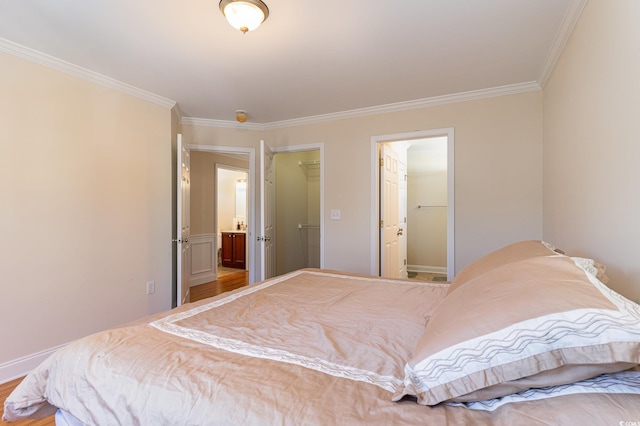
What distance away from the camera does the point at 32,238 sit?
2371mm

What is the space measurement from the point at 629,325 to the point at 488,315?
25cm

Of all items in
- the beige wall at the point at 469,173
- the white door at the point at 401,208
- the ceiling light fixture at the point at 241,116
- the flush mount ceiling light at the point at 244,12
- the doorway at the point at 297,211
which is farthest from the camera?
the doorway at the point at 297,211

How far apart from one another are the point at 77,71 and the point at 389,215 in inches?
137

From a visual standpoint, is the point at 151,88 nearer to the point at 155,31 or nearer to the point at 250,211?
the point at 155,31

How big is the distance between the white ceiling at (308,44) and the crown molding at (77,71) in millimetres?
21

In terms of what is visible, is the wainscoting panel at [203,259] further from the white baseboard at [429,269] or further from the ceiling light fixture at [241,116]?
the white baseboard at [429,269]

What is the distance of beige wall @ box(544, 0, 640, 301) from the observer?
49.1 inches

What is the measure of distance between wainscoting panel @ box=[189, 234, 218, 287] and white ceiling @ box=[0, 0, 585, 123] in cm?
270

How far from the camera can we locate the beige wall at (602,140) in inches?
49.1

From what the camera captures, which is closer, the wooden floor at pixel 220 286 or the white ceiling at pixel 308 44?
Result: the white ceiling at pixel 308 44

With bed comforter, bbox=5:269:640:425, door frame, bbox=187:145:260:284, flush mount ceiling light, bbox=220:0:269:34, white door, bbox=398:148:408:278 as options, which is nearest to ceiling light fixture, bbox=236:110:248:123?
door frame, bbox=187:145:260:284

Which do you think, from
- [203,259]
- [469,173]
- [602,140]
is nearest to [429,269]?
[469,173]

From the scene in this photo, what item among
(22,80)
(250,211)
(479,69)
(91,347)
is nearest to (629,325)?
(91,347)

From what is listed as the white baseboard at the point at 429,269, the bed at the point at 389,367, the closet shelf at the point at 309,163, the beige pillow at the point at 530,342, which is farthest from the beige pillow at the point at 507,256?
the white baseboard at the point at 429,269
